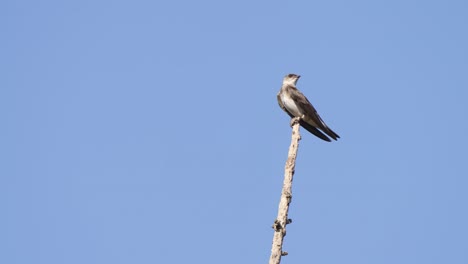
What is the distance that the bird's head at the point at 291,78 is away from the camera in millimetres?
15469

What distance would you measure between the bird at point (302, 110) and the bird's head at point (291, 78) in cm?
39

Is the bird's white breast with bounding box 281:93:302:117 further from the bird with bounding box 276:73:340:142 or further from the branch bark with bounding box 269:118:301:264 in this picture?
the branch bark with bounding box 269:118:301:264

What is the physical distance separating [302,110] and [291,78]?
173cm

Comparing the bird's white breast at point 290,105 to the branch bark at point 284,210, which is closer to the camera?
the branch bark at point 284,210

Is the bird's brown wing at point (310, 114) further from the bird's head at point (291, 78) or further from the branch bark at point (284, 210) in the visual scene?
the branch bark at point (284, 210)

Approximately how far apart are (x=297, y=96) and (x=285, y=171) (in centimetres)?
492

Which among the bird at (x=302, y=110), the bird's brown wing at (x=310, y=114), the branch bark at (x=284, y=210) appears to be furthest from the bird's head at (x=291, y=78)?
the branch bark at (x=284, y=210)

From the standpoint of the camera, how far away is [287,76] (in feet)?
51.5

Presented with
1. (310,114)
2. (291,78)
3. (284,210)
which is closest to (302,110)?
(310,114)

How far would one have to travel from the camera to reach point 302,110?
14031 mm

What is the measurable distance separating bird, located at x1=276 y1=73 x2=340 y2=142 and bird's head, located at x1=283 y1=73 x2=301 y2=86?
0.39m

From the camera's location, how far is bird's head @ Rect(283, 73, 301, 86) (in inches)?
609

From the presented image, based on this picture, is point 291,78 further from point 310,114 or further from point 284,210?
point 284,210

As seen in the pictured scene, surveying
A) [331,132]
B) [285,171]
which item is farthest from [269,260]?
[331,132]
